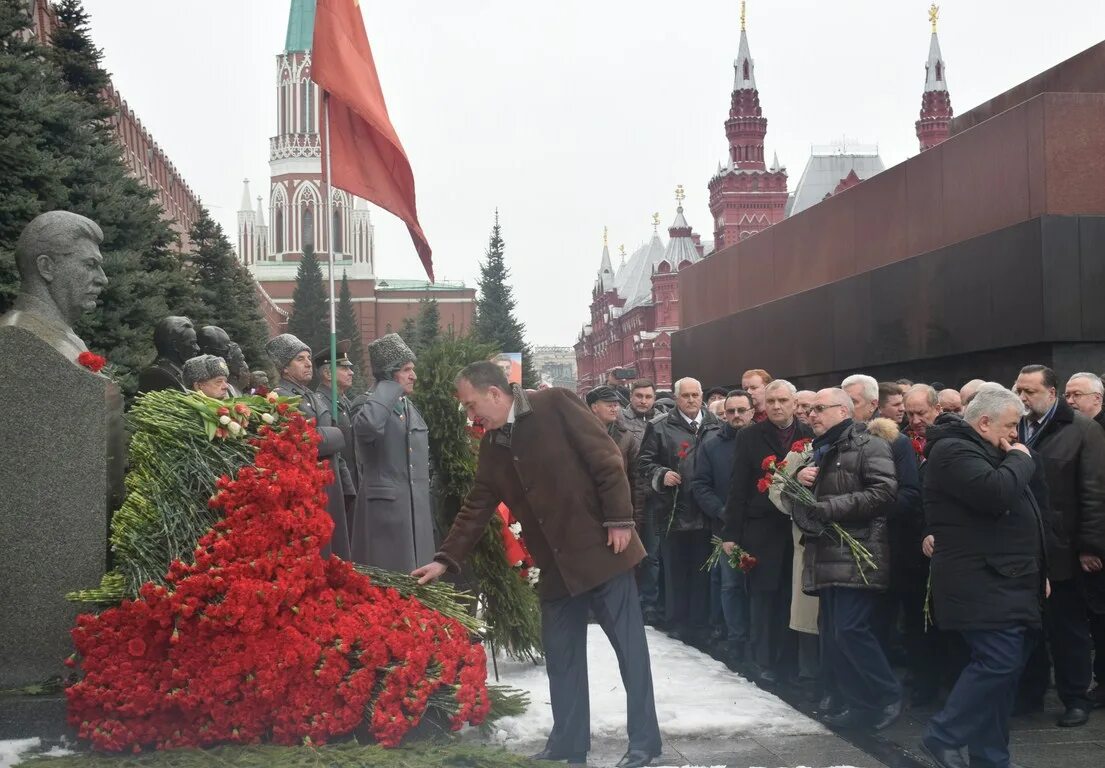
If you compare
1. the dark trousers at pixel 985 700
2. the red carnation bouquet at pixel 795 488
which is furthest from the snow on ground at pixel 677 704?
the red carnation bouquet at pixel 795 488

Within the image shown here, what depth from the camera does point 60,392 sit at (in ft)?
18.4

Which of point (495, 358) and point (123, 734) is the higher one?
point (495, 358)

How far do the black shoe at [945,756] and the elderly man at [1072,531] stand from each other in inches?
53.2

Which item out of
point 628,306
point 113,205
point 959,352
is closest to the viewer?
point 959,352

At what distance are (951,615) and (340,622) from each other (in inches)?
106

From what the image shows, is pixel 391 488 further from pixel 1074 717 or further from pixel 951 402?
pixel 1074 717

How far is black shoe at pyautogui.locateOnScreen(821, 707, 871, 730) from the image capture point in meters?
6.55

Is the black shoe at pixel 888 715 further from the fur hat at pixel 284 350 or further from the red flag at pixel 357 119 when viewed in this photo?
the fur hat at pixel 284 350

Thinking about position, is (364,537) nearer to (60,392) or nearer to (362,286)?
(60,392)

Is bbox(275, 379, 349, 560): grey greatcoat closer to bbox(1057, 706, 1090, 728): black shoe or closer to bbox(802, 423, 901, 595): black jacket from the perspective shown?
bbox(802, 423, 901, 595): black jacket

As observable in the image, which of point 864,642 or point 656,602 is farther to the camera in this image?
point 656,602

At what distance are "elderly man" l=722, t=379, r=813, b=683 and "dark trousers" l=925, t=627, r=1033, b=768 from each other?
2.02 metres

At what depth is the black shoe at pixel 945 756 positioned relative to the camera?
18.7 ft

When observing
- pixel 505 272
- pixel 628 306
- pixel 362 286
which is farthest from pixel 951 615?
pixel 362 286
